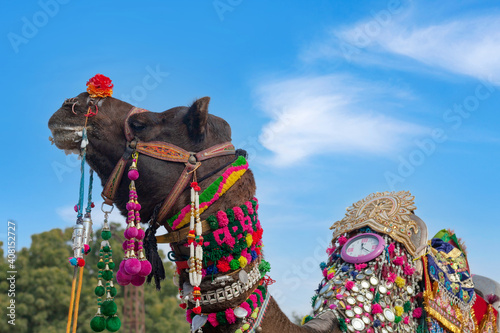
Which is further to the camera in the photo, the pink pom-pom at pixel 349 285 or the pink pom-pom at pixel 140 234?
the pink pom-pom at pixel 349 285

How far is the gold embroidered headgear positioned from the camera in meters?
5.16

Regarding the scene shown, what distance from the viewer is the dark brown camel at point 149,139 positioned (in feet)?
10.8

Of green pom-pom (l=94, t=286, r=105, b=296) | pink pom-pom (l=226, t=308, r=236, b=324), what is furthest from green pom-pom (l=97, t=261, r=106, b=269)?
pink pom-pom (l=226, t=308, r=236, b=324)

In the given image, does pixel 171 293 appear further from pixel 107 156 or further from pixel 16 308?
pixel 107 156

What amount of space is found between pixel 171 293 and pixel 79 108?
84.0 ft

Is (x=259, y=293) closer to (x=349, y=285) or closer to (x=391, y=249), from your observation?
(x=349, y=285)

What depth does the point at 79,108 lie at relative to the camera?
3.33 metres

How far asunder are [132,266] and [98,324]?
1.41ft

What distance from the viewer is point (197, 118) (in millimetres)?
3322

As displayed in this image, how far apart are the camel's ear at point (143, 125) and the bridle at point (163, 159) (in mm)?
31

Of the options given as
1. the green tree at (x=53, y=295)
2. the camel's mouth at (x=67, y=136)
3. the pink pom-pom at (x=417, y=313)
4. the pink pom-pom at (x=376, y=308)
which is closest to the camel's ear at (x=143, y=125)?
the camel's mouth at (x=67, y=136)

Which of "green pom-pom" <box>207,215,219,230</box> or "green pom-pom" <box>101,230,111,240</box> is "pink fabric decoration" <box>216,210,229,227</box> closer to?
"green pom-pom" <box>207,215,219,230</box>

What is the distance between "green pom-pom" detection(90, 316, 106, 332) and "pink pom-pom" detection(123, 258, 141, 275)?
362 millimetres

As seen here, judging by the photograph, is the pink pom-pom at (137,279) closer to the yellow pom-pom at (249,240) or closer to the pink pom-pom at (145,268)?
the pink pom-pom at (145,268)
